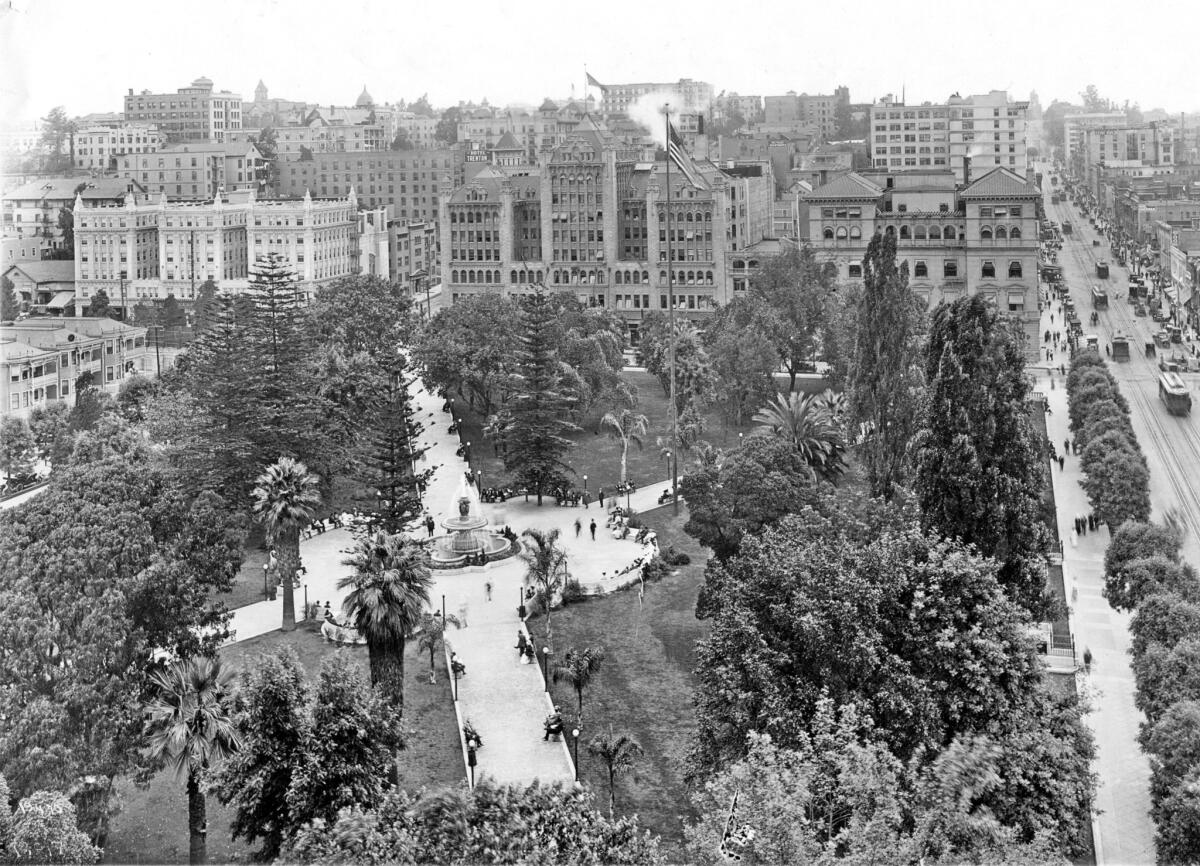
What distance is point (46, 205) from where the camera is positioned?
13675 cm

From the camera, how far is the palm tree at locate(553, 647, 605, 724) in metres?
36.2

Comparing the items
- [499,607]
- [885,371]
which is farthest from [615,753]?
[885,371]

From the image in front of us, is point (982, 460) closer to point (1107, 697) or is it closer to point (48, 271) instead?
point (1107, 697)

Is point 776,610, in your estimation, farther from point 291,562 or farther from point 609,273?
point 609,273

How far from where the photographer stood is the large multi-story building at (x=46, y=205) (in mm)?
127250

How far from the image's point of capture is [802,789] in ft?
70.2

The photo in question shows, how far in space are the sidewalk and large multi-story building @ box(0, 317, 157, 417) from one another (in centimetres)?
4974

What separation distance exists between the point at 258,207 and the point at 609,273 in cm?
3477

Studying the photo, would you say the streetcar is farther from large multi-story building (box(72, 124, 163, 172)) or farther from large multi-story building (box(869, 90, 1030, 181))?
large multi-story building (box(72, 124, 163, 172))

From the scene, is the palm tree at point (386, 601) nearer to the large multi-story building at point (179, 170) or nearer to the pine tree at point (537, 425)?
the pine tree at point (537, 425)

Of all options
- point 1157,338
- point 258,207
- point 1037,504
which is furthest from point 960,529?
point 258,207

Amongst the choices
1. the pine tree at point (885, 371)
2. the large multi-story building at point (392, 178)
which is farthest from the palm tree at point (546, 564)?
the large multi-story building at point (392, 178)

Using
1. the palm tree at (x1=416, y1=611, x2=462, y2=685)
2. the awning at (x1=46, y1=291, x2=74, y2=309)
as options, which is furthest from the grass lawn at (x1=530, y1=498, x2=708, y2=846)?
the awning at (x1=46, y1=291, x2=74, y2=309)

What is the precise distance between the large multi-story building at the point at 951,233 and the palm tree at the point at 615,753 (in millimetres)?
65744
